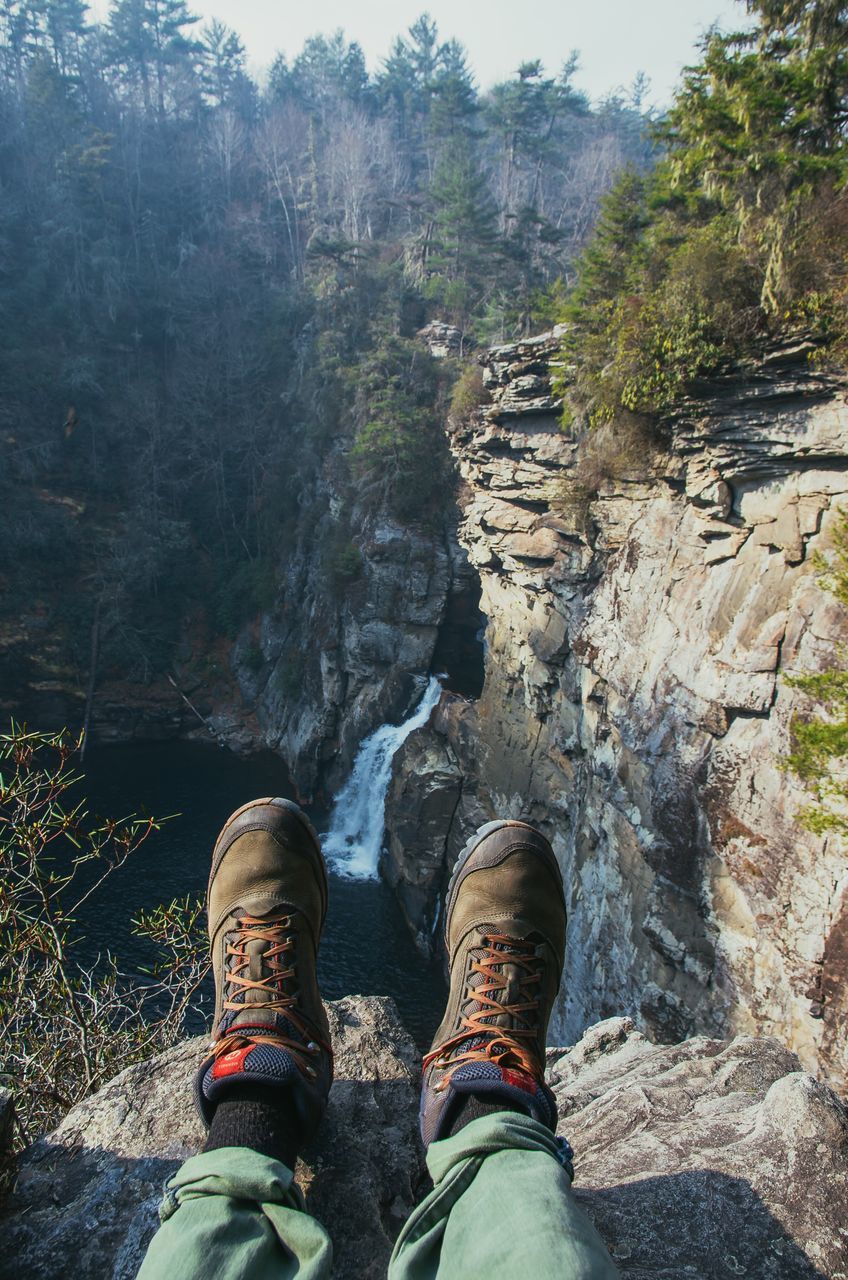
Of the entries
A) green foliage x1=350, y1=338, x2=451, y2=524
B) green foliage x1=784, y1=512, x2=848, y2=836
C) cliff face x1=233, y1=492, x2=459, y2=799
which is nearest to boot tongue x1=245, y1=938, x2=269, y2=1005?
green foliage x1=784, y1=512, x2=848, y2=836

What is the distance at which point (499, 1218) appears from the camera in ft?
4.46

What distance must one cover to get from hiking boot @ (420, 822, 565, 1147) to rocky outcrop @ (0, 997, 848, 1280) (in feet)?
0.84

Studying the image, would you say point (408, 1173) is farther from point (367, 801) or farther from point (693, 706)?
point (367, 801)

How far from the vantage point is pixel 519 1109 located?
192 cm

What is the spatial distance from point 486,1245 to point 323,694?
73.8ft

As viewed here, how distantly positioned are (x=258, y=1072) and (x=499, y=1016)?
0.86m

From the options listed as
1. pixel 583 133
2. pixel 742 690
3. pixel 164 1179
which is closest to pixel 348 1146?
pixel 164 1179

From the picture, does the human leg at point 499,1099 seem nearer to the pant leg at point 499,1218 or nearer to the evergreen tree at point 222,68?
the pant leg at point 499,1218

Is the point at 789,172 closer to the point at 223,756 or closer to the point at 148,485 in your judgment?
the point at 223,756

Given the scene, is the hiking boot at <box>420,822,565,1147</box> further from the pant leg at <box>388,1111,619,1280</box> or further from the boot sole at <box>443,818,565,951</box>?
the pant leg at <box>388,1111,619,1280</box>

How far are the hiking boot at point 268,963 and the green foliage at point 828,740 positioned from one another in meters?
5.97

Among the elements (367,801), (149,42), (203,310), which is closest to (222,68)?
(149,42)

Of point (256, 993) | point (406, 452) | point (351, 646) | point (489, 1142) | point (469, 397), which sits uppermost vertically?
point (469, 397)

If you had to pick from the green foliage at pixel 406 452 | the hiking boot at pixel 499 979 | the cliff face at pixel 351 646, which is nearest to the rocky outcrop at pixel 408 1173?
the hiking boot at pixel 499 979
